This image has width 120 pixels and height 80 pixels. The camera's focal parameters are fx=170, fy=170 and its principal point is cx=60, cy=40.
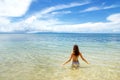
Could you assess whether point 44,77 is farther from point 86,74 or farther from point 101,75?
point 101,75

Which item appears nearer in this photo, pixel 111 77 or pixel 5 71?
pixel 111 77

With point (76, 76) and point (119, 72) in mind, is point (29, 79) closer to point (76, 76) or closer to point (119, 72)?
point (76, 76)

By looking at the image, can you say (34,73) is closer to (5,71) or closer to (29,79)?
(29,79)

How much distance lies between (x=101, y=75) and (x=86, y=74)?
0.96 meters

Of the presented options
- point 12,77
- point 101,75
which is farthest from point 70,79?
point 12,77

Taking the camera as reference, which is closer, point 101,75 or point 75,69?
point 101,75

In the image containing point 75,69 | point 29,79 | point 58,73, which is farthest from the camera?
point 75,69

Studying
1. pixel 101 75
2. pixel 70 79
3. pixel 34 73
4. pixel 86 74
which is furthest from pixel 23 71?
pixel 101 75

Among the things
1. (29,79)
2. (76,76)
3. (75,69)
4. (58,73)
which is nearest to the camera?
(29,79)

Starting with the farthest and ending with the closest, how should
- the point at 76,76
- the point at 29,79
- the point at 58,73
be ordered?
the point at 58,73 → the point at 76,76 → the point at 29,79

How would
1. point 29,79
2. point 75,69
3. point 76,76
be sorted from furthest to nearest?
point 75,69
point 76,76
point 29,79

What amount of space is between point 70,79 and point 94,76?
168 centimetres

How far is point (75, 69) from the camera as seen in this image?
40.5ft

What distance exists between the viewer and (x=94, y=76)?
1069cm
